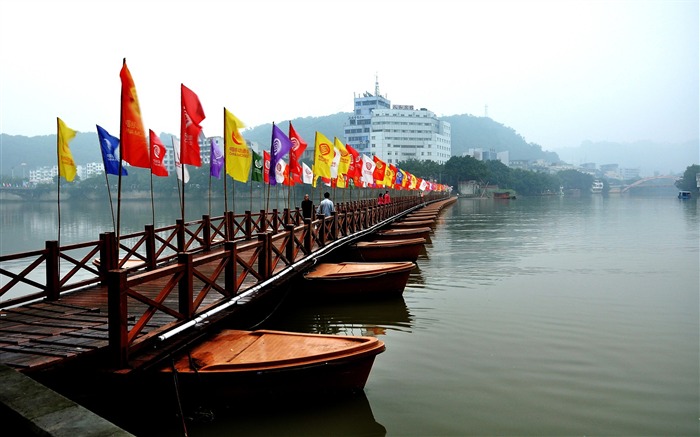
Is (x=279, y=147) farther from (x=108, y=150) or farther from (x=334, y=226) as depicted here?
(x=108, y=150)

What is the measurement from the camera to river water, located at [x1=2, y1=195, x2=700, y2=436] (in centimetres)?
648

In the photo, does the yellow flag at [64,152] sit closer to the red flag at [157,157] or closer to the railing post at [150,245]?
the railing post at [150,245]

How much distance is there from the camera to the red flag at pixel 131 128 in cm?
884

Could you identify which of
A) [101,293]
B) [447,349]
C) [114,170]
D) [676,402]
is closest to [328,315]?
[447,349]

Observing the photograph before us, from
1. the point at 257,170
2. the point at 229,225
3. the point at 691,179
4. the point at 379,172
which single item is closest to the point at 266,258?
the point at 229,225

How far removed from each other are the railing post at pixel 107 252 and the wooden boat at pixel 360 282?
4.69m

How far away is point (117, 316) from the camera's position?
5812mm

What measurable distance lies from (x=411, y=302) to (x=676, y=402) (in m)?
7.24

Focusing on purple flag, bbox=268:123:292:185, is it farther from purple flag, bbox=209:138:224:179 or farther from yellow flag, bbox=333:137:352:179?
yellow flag, bbox=333:137:352:179

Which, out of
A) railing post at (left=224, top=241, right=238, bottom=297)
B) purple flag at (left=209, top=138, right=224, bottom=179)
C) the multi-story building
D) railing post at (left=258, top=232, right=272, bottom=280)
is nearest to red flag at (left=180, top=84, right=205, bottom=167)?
railing post at (left=258, top=232, right=272, bottom=280)

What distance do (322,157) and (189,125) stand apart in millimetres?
8080

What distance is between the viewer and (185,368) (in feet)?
21.0

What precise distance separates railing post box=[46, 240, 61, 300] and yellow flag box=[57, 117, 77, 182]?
247 centimetres

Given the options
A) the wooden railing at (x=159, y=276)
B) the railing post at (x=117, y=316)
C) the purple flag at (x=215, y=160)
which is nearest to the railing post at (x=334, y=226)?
the wooden railing at (x=159, y=276)
